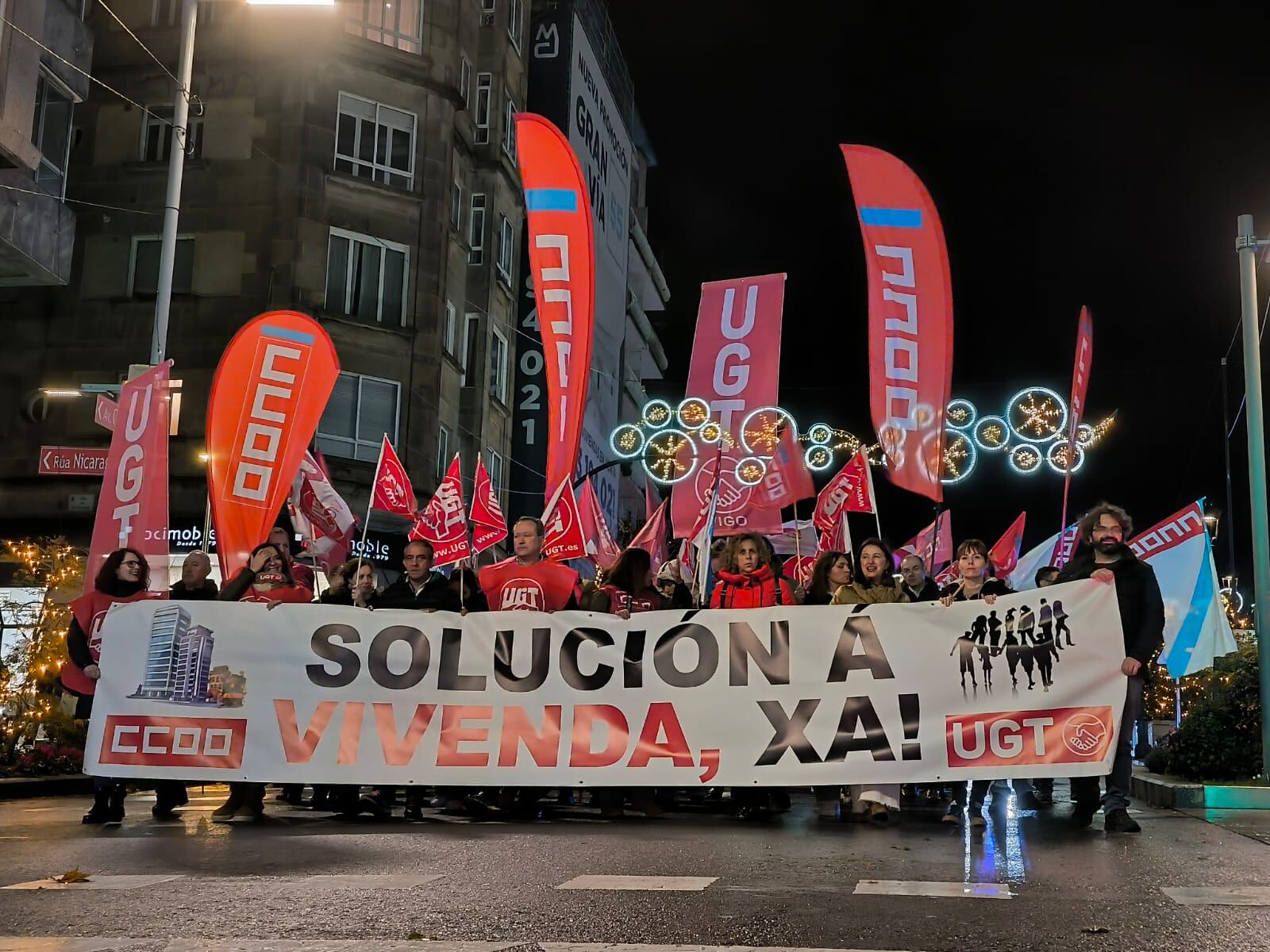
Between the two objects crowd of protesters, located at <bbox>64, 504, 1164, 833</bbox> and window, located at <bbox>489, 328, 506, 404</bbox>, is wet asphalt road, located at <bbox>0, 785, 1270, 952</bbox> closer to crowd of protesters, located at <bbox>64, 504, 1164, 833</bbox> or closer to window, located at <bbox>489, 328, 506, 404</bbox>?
crowd of protesters, located at <bbox>64, 504, 1164, 833</bbox>

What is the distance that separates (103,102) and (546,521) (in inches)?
825

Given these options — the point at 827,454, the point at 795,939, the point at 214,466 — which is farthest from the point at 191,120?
the point at 795,939

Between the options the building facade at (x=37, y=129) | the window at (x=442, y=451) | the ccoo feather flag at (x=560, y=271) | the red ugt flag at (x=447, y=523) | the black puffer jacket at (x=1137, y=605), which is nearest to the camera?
the black puffer jacket at (x=1137, y=605)

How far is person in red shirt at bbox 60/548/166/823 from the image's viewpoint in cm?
996

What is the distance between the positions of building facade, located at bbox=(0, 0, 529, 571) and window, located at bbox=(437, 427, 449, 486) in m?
0.11

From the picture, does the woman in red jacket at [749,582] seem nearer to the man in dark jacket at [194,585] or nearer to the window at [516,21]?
the man in dark jacket at [194,585]

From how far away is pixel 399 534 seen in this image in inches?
1188

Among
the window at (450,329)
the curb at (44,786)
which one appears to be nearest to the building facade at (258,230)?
the window at (450,329)

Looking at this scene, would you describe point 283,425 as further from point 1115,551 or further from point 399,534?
point 399,534

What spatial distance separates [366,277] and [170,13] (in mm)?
6968

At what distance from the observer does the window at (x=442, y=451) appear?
32344 mm

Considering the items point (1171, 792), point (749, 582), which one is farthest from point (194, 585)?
point (1171, 792)

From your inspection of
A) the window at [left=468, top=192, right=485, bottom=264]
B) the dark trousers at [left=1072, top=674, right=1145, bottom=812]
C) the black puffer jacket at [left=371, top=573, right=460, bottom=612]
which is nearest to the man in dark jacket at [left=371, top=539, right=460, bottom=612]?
the black puffer jacket at [left=371, top=573, right=460, bottom=612]

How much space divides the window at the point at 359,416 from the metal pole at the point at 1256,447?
20264 millimetres
